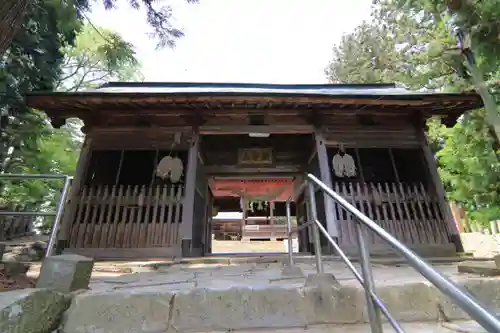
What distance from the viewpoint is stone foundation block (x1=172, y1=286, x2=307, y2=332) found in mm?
2074

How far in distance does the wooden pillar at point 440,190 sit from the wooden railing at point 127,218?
5829mm

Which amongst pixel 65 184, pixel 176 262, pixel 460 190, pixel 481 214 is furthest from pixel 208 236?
pixel 481 214

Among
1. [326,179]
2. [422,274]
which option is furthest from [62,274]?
[326,179]

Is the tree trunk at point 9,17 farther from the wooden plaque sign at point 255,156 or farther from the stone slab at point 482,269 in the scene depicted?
the stone slab at point 482,269

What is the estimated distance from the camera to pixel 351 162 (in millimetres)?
6715

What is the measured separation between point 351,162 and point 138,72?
678 inches

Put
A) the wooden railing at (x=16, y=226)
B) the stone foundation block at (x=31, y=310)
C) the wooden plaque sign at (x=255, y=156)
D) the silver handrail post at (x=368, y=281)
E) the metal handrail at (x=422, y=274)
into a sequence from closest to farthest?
the metal handrail at (x=422, y=274), the silver handrail post at (x=368, y=281), the stone foundation block at (x=31, y=310), the wooden plaque sign at (x=255, y=156), the wooden railing at (x=16, y=226)

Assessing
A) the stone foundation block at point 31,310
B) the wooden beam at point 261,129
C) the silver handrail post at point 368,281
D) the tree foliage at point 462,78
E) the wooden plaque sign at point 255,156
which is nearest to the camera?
the silver handrail post at point 368,281

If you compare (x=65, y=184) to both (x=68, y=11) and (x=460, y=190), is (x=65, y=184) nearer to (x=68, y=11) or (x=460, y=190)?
(x=68, y=11)

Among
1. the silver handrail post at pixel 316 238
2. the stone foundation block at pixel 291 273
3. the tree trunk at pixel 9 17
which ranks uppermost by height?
the tree trunk at pixel 9 17

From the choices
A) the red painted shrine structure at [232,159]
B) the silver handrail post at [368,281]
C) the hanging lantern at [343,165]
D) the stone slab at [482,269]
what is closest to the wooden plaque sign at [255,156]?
the red painted shrine structure at [232,159]

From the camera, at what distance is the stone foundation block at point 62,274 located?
2334mm

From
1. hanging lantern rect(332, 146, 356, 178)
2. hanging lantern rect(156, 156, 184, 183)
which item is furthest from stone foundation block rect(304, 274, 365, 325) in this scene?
hanging lantern rect(156, 156, 184, 183)

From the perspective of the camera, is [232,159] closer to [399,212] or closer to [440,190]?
[399,212]
